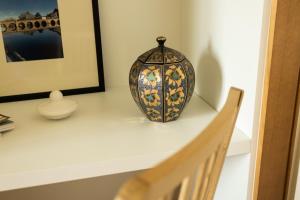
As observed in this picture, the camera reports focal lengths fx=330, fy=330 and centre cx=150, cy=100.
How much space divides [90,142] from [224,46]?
48 cm

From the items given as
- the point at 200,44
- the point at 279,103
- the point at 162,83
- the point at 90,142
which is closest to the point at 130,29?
the point at 200,44

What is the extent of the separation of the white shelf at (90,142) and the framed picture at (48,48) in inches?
4.2

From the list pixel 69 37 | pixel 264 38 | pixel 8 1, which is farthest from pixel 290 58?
pixel 8 1

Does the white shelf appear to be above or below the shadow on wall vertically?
below

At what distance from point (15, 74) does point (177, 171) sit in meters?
0.96

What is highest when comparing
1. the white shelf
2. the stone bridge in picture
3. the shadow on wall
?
the stone bridge in picture

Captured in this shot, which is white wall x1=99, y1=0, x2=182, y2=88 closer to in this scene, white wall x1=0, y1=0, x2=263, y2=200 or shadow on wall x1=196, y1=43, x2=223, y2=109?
white wall x1=0, y1=0, x2=263, y2=200

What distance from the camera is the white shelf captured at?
793 mm

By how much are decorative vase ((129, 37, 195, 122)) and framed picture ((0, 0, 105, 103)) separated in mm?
316

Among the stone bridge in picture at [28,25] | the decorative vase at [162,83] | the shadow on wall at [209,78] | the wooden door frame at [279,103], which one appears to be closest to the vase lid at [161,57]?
the decorative vase at [162,83]

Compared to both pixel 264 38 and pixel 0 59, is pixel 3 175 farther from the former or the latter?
pixel 264 38

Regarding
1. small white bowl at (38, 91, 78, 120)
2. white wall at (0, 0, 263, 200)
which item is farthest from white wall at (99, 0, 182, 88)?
small white bowl at (38, 91, 78, 120)

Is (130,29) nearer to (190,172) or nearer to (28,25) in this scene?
(28,25)

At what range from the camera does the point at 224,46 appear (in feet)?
3.26
